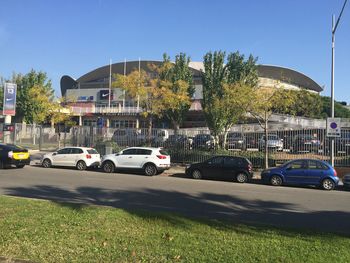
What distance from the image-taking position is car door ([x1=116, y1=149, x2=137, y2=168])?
21516 millimetres

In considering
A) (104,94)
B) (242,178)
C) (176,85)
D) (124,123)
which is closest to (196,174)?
(242,178)

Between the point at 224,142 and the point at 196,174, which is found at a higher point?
the point at 224,142

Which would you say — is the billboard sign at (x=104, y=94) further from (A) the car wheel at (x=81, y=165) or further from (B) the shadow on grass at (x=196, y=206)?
(B) the shadow on grass at (x=196, y=206)

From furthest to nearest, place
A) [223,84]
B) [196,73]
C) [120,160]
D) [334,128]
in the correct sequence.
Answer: [196,73] → [223,84] → [120,160] → [334,128]

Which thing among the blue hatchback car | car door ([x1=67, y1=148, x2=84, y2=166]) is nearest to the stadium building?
car door ([x1=67, y1=148, x2=84, y2=166])

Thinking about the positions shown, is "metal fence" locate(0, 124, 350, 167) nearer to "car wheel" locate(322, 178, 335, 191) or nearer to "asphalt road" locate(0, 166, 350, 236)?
"car wheel" locate(322, 178, 335, 191)

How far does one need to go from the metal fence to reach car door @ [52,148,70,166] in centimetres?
448

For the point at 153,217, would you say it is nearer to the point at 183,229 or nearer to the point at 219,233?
the point at 183,229

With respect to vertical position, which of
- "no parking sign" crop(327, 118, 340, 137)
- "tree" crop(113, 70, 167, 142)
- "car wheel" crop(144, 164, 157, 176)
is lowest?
"car wheel" crop(144, 164, 157, 176)

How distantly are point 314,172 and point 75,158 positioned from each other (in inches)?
517

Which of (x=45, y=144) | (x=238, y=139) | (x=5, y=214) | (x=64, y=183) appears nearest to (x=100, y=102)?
(x=45, y=144)

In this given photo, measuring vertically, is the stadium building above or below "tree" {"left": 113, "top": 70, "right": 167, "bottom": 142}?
above

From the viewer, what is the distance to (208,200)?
12578 mm

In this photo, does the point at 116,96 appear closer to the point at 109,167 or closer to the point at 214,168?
the point at 109,167
